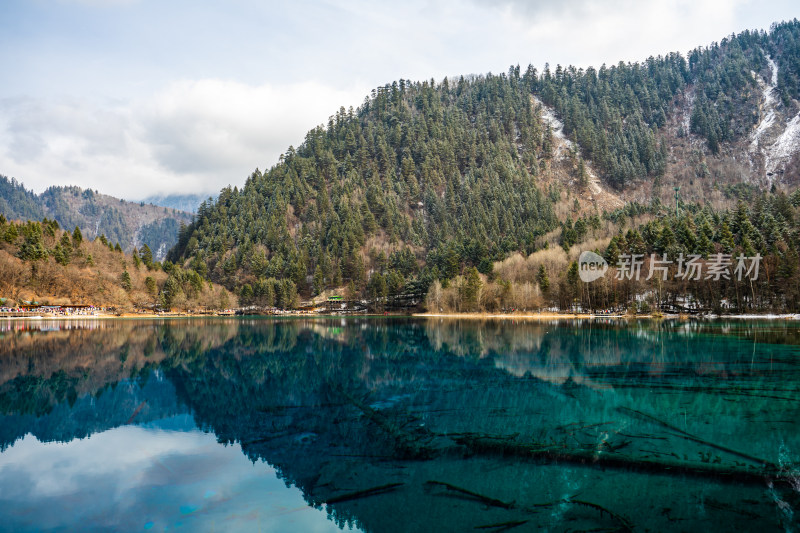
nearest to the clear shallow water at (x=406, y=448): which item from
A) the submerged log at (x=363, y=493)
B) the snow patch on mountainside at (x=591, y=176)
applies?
the submerged log at (x=363, y=493)

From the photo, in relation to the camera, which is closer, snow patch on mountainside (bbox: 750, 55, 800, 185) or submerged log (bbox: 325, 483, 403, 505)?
submerged log (bbox: 325, 483, 403, 505)

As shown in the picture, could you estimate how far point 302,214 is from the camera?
153875mm

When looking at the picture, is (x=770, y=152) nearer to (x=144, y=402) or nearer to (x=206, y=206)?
(x=206, y=206)

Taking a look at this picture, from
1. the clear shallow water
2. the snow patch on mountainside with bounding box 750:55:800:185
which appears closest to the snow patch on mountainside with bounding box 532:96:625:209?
the snow patch on mountainside with bounding box 750:55:800:185

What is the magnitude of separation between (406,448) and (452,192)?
15538 centimetres

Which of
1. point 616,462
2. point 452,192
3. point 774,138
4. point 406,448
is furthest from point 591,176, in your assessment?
point 406,448

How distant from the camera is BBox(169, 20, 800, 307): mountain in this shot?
127062 mm

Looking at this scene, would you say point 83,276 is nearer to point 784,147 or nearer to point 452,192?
point 452,192

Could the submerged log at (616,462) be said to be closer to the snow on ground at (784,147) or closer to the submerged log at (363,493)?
the submerged log at (363,493)

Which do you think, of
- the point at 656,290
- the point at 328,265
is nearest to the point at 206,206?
the point at 328,265

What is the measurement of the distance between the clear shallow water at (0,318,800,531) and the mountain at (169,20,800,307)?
7383 centimetres

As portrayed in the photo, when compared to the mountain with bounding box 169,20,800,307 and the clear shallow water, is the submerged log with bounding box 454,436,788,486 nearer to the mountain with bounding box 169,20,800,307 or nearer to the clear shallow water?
the clear shallow water

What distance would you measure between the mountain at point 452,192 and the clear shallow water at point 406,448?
73831 mm

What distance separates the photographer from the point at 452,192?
163500mm
